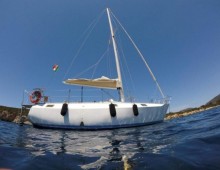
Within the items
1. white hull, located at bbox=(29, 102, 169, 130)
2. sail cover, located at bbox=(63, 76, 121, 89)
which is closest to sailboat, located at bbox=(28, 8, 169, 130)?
white hull, located at bbox=(29, 102, 169, 130)

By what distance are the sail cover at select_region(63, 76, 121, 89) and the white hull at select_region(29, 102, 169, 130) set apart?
3674 mm

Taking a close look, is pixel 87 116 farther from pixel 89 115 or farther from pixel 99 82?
pixel 99 82

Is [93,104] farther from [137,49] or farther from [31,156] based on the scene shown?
[31,156]

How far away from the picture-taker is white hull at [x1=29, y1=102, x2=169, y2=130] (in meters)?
17.2

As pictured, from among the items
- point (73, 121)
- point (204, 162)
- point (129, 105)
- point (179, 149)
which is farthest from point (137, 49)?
point (204, 162)

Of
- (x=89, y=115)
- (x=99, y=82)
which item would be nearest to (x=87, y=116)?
(x=89, y=115)

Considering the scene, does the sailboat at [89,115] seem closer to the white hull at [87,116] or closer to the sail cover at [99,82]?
the white hull at [87,116]

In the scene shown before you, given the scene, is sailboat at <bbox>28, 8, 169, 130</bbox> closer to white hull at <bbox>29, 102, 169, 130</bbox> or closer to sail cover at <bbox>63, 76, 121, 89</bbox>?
white hull at <bbox>29, 102, 169, 130</bbox>

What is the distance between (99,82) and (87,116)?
→ 502cm

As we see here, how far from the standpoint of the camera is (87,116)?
56.7 feet

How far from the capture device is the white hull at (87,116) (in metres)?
17.2

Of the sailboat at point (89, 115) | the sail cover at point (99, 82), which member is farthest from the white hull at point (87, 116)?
the sail cover at point (99, 82)

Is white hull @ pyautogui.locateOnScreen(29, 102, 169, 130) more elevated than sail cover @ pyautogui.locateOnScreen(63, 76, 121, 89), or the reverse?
sail cover @ pyautogui.locateOnScreen(63, 76, 121, 89)

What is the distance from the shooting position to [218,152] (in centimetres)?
563
